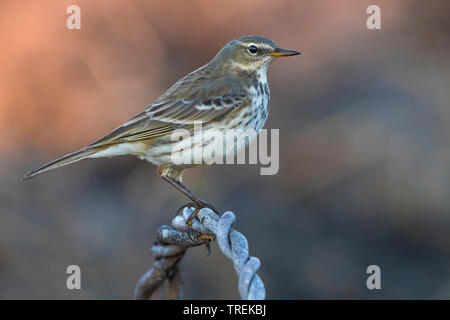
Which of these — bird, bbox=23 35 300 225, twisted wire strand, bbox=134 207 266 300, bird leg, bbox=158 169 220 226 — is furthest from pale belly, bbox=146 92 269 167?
twisted wire strand, bbox=134 207 266 300

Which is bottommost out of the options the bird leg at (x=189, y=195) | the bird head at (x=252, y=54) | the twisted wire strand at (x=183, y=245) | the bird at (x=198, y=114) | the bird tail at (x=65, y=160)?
the twisted wire strand at (x=183, y=245)

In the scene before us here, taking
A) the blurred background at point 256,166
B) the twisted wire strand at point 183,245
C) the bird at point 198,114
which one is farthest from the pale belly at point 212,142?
the blurred background at point 256,166

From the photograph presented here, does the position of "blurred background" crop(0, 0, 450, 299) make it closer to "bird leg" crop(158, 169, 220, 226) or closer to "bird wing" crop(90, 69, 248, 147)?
"bird leg" crop(158, 169, 220, 226)

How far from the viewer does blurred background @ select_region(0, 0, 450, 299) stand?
652cm

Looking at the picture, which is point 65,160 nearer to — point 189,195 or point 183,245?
point 189,195

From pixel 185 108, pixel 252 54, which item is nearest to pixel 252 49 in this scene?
pixel 252 54

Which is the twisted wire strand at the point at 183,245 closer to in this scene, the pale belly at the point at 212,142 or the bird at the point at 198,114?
the pale belly at the point at 212,142

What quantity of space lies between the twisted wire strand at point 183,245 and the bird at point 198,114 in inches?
25.9

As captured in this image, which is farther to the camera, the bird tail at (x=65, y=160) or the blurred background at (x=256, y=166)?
the blurred background at (x=256, y=166)

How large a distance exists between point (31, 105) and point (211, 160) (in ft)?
12.6

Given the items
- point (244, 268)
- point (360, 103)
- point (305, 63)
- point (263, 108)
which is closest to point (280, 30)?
point (305, 63)

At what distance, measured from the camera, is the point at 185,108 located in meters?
4.45

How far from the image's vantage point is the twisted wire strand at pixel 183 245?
261cm

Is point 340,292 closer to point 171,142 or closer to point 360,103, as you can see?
point 360,103
